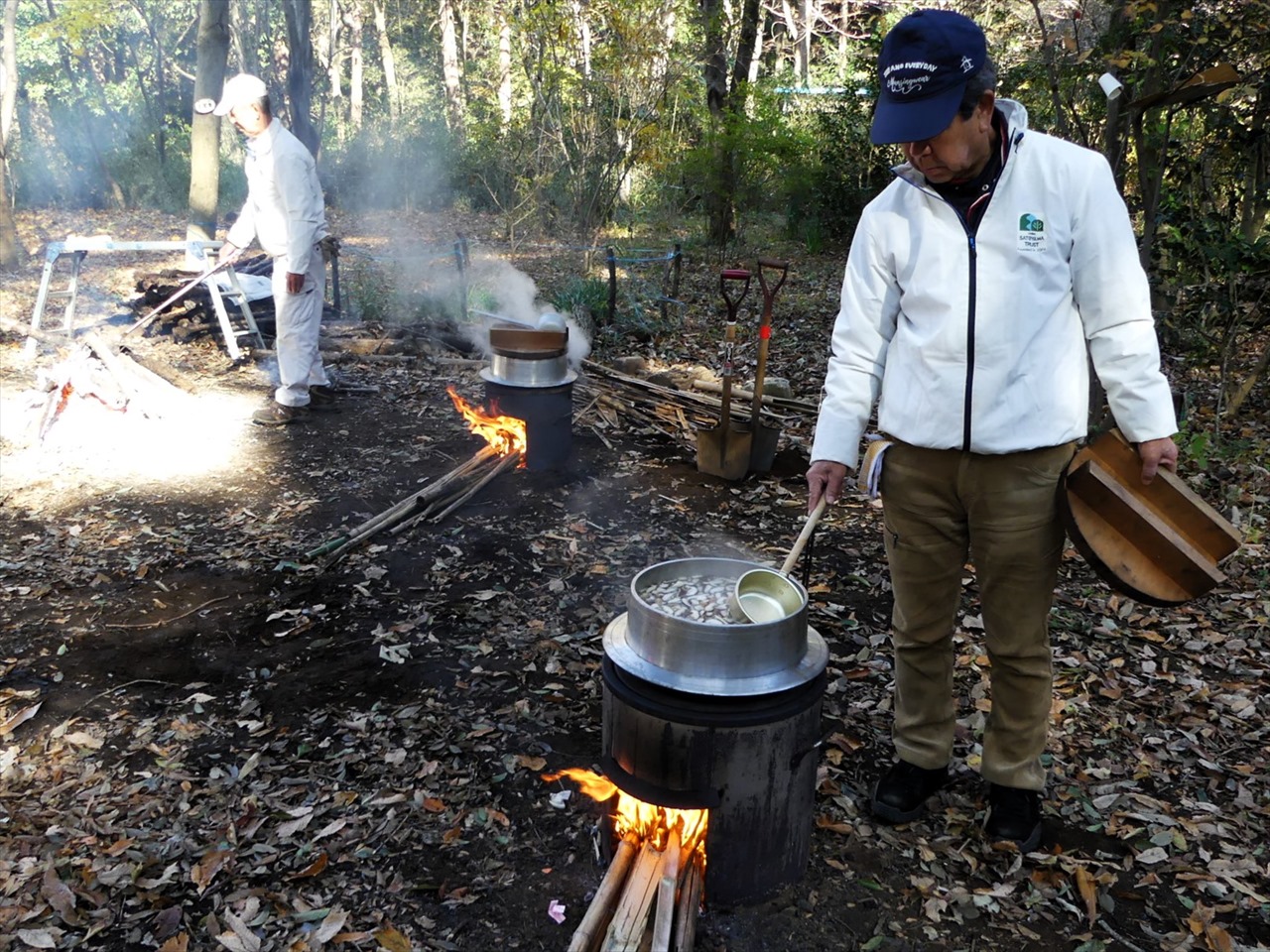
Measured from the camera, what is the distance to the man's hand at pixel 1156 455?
2648 mm

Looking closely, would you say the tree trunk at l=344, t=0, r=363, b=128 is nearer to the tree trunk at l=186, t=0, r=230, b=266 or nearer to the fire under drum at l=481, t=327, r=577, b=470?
the tree trunk at l=186, t=0, r=230, b=266

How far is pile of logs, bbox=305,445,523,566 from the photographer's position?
18.3 feet

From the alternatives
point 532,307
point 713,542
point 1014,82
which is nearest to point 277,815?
point 713,542

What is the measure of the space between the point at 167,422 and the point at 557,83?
31.0 feet

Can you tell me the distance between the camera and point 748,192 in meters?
15.7

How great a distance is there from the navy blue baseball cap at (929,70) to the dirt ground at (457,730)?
1.87m

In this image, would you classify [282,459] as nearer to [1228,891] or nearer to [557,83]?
[1228,891]

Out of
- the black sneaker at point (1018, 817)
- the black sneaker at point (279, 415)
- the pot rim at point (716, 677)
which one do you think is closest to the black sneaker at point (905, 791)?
the black sneaker at point (1018, 817)

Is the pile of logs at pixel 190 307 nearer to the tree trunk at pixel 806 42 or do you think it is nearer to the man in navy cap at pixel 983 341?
the man in navy cap at pixel 983 341

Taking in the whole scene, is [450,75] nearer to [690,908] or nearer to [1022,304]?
[1022,304]

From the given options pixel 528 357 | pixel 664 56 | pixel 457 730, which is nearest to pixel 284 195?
pixel 528 357

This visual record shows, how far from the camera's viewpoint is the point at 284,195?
759 centimetres

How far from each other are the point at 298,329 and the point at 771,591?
627cm

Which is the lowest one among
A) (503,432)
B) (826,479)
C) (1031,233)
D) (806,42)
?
(503,432)
